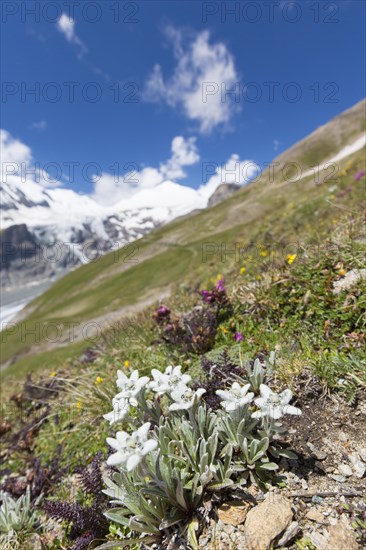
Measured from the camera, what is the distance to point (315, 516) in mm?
2797

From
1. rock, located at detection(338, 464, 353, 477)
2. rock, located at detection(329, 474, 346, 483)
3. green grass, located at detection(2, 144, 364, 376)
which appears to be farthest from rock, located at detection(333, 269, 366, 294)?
rock, located at detection(329, 474, 346, 483)

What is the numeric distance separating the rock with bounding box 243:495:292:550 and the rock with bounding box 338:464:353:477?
2.16 ft

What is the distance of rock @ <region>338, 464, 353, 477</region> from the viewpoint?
3148mm

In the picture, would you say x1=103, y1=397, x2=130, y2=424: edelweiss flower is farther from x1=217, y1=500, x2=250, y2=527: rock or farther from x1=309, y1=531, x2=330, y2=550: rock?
x1=309, y1=531, x2=330, y2=550: rock

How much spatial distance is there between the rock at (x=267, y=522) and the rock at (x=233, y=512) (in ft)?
0.34

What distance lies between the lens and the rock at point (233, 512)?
9.80 ft

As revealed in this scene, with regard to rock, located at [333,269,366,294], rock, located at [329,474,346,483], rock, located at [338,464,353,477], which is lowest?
rock, located at [329,474,346,483]

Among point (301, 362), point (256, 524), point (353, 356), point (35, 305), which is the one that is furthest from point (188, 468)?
point (35, 305)

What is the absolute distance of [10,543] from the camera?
413 centimetres

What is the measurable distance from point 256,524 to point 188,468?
0.83 m

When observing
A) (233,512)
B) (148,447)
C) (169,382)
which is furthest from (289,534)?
(169,382)

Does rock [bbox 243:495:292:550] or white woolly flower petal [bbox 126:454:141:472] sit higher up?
white woolly flower petal [bbox 126:454:141:472]

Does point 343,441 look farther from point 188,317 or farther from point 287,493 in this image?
point 188,317

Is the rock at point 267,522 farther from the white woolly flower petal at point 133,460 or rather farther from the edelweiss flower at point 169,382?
the edelweiss flower at point 169,382
